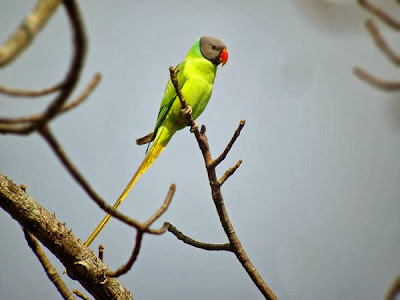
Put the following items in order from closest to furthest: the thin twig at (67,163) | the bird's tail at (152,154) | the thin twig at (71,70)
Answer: the thin twig at (71,70), the thin twig at (67,163), the bird's tail at (152,154)

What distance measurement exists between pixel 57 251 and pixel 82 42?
1.77m

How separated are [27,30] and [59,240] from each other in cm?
170

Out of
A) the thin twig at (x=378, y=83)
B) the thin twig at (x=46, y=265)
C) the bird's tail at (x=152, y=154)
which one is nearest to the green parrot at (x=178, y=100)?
the bird's tail at (x=152, y=154)

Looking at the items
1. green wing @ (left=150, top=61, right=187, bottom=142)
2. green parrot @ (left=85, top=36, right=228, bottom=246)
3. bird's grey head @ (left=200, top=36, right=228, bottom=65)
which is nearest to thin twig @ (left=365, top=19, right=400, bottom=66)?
green parrot @ (left=85, top=36, right=228, bottom=246)

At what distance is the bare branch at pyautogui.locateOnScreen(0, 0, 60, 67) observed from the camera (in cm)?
81

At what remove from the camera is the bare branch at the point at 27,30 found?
2.66ft

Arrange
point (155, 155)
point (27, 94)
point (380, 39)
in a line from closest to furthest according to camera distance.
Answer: point (27, 94), point (380, 39), point (155, 155)

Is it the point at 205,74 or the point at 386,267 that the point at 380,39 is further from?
the point at 386,267

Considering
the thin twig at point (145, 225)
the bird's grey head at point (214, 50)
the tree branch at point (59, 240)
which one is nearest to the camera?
the thin twig at point (145, 225)

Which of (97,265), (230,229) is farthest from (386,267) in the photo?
(97,265)

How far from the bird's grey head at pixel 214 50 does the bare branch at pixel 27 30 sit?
3.64 m

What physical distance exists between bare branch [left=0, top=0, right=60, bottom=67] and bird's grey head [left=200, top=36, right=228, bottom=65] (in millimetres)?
3638

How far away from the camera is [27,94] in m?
0.98

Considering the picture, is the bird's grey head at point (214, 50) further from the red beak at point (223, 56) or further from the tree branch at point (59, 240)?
the tree branch at point (59, 240)
